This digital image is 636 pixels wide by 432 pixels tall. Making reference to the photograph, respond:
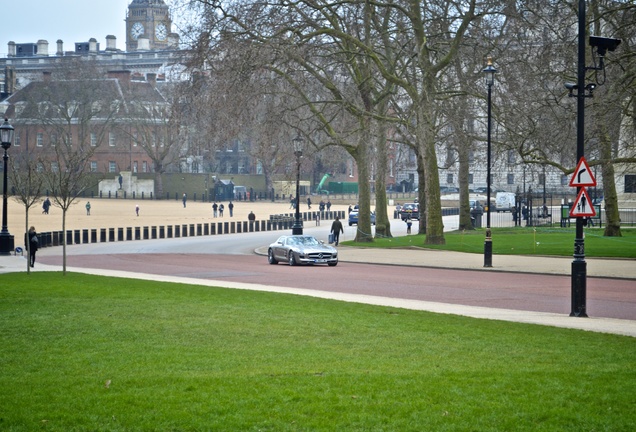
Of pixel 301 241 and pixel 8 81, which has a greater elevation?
pixel 8 81

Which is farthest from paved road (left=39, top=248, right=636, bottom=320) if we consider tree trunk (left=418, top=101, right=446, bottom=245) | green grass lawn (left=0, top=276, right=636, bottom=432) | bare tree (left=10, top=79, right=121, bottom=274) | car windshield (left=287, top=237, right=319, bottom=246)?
bare tree (left=10, top=79, right=121, bottom=274)

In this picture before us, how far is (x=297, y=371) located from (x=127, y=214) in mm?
80571

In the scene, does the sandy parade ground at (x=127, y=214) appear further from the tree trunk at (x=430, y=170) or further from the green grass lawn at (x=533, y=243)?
the tree trunk at (x=430, y=170)

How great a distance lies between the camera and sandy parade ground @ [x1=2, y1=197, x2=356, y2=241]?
72.4 m

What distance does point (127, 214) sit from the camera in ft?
294

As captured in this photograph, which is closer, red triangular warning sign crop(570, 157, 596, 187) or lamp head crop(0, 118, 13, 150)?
red triangular warning sign crop(570, 157, 596, 187)

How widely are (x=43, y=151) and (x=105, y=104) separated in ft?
32.5

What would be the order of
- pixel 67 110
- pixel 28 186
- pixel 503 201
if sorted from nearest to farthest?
pixel 28 186 → pixel 503 201 → pixel 67 110

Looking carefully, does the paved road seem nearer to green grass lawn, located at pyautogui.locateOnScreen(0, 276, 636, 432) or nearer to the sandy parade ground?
green grass lawn, located at pyautogui.locateOnScreen(0, 276, 636, 432)

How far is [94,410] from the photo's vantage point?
8977 mm

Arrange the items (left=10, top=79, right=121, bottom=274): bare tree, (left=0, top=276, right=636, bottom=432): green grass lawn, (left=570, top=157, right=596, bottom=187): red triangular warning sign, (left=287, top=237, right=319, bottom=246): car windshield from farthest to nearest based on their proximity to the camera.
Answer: (left=10, top=79, right=121, bottom=274): bare tree → (left=287, top=237, right=319, bottom=246): car windshield → (left=570, top=157, right=596, bottom=187): red triangular warning sign → (left=0, top=276, right=636, bottom=432): green grass lawn

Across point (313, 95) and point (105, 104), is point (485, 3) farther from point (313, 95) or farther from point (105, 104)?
point (105, 104)

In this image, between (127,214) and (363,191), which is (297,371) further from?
(127,214)

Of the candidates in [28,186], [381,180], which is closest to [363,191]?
[381,180]
